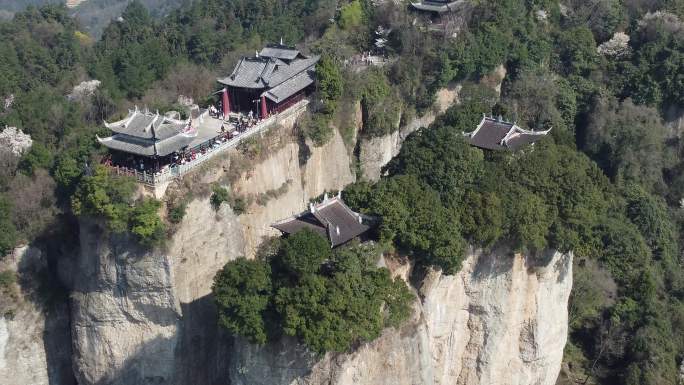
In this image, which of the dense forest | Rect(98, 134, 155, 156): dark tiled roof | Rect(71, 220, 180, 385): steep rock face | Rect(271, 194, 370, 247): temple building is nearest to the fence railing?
Rect(98, 134, 155, 156): dark tiled roof

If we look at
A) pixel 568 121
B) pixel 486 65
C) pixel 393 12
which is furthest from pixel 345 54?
pixel 568 121

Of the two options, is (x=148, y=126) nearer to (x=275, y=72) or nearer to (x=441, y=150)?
(x=275, y=72)

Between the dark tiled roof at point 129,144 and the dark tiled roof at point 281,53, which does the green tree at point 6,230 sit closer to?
the dark tiled roof at point 129,144

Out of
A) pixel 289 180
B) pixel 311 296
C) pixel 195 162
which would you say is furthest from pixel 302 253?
pixel 289 180

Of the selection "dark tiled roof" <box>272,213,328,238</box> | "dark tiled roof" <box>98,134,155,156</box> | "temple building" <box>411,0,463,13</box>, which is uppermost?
"dark tiled roof" <box>98,134,155,156</box>

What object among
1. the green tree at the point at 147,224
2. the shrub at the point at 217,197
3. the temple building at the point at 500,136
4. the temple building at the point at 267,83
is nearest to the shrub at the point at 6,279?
the green tree at the point at 147,224

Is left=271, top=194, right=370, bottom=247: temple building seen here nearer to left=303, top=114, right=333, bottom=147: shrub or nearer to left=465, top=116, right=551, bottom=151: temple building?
left=465, top=116, right=551, bottom=151: temple building

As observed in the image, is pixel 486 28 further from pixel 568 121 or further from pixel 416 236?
pixel 416 236
